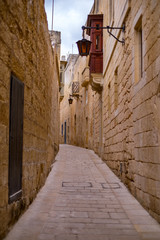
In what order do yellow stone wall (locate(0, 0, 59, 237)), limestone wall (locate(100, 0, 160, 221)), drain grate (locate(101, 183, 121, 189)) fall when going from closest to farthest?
yellow stone wall (locate(0, 0, 59, 237)) → limestone wall (locate(100, 0, 160, 221)) → drain grate (locate(101, 183, 121, 189))

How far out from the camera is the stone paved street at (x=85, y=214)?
3.88 m

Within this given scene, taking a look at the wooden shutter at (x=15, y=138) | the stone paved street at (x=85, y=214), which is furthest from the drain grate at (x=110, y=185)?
the wooden shutter at (x=15, y=138)

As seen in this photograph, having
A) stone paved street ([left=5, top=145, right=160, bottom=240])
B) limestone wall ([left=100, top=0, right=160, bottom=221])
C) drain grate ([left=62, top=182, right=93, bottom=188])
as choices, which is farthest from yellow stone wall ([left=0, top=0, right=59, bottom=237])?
limestone wall ([left=100, top=0, right=160, bottom=221])

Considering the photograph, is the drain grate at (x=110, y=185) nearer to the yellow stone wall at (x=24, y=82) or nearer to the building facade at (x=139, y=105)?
the building facade at (x=139, y=105)

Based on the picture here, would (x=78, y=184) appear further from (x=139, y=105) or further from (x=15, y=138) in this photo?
(x=15, y=138)

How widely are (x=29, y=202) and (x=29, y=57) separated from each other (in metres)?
2.59

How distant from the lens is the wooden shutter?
3.85 metres

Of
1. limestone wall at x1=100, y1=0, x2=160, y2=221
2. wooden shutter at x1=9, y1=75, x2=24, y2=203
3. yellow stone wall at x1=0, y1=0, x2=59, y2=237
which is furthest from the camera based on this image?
limestone wall at x1=100, y1=0, x2=160, y2=221

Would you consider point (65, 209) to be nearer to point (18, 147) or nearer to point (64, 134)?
point (18, 147)

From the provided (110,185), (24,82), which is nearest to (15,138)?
(24,82)

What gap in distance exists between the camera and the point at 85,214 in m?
4.94

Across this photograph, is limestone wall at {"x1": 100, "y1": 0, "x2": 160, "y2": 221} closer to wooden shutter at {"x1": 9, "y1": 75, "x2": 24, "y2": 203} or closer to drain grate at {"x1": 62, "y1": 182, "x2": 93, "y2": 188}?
drain grate at {"x1": 62, "y1": 182, "x2": 93, "y2": 188}

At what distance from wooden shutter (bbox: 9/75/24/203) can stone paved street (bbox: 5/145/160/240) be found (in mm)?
555

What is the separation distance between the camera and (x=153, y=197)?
182 inches
